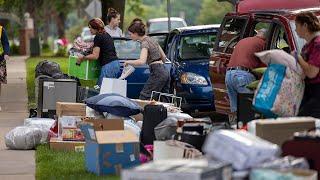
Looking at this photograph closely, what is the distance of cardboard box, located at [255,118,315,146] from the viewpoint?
8.30 m

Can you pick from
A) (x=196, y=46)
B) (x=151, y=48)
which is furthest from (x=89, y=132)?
(x=196, y=46)

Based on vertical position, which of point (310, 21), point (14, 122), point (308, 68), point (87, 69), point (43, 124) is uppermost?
point (310, 21)

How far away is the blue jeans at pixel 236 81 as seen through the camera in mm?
12273

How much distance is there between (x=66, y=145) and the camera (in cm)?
1205

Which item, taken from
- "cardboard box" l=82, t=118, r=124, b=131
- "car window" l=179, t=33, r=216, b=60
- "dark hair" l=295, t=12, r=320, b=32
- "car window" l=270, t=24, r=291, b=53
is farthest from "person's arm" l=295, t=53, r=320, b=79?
"car window" l=179, t=33, r=216, b=60

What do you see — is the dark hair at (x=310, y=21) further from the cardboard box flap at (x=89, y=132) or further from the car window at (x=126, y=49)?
the car window at (x=126, y=49)

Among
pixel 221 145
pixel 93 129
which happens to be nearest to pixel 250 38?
pixel 93 129

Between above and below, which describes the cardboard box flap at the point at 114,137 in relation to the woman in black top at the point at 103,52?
below

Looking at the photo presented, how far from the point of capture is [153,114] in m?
11.4

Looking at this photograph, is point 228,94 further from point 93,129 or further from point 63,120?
point 93,129

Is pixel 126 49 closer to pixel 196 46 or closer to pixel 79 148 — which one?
pixel 196 46

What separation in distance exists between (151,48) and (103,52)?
1394mm

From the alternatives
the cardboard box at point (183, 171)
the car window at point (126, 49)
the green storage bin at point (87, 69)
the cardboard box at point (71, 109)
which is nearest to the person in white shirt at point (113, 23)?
the car window at point (126, 49)

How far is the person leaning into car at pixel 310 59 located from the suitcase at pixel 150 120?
1962 mm
